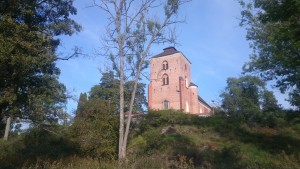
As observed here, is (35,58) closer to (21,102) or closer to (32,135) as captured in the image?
(21,102)

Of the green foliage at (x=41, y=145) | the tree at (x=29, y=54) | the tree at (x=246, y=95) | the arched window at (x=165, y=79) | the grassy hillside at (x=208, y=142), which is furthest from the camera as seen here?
the arched window at (x=165, y=79)

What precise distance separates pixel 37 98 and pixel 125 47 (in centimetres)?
807

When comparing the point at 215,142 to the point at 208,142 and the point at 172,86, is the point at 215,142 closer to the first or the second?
the point at 208,142

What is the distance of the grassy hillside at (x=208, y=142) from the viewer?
1802 centimetres

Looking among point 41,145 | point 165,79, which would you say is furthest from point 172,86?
point 41,145

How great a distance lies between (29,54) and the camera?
11406 millimetres

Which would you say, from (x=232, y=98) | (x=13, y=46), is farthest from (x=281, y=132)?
(x=232, y=98)

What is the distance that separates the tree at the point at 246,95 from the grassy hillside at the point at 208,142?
20.4m

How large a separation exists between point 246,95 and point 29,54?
46.4 meters

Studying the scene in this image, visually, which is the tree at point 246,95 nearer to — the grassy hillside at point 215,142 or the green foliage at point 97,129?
the grassy hillside at point 215,142

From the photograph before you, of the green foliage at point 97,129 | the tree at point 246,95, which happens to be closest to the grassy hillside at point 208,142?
the green foliage at point 97,129

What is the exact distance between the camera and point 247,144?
21984 mm

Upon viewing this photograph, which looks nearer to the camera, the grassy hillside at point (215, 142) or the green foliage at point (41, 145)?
the grassy hillside at point (215, 142)

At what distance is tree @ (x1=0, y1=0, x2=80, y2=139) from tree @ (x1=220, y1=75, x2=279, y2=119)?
36698mm
